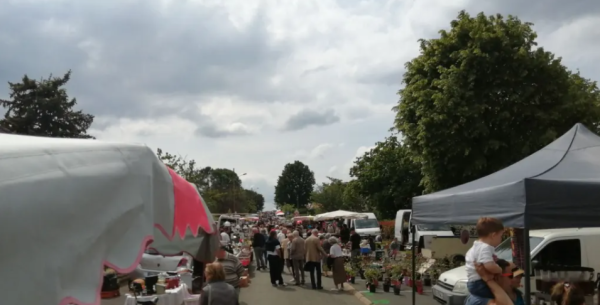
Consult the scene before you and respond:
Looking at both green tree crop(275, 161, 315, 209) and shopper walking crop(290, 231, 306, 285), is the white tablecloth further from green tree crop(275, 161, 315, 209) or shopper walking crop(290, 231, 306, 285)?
green tree crop(275, 161, 315, 209)

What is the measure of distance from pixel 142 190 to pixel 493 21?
24.2 metres

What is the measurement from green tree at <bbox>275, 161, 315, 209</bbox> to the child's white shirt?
137 m

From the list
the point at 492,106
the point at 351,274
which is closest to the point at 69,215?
the point at 351,274

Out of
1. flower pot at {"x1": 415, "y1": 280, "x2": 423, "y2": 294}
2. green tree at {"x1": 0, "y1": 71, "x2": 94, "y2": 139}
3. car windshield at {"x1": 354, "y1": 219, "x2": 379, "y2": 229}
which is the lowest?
flower pot at {"x1": 415, "y1": 280, "x2": 423, "y2": 294}

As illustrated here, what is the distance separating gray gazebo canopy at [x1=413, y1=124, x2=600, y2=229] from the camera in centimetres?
639

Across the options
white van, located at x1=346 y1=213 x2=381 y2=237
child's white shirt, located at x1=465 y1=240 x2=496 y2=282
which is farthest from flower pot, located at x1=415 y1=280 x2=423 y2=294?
white van, located at x1=346 y1=213 x2=381 y2=237

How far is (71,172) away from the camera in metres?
2.79

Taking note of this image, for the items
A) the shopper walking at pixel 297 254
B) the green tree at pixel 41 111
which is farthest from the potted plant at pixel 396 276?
the green tree at pixel 41 111

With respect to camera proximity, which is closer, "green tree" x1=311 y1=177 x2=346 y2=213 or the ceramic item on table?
the ceramic item on table

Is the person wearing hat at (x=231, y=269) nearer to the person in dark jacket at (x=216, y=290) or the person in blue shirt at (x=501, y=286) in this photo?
the person in dark jacket at (x=216, y=290)

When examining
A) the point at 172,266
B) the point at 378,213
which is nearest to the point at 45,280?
the point at 172,266

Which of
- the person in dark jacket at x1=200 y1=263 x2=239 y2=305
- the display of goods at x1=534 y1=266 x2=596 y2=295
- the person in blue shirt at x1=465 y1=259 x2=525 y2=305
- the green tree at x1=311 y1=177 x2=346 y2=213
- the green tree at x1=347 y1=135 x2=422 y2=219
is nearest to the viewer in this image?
the person in blue shirt at x1=465 y1=259 x2=525 y2=305

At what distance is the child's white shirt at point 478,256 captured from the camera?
5.30 metres

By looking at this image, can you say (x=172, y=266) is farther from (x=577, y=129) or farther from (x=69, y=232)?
(x=69, y=232)
